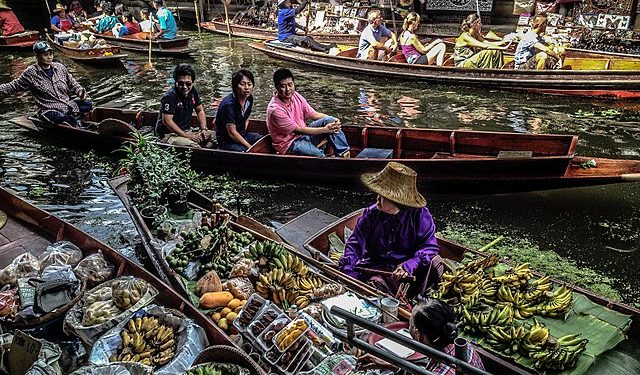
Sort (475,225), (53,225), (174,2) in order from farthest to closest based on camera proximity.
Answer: (174,2), (475,225), (53,225)

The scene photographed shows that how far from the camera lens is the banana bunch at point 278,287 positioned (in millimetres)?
4031

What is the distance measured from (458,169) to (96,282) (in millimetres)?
4785

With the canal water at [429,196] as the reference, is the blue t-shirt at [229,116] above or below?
above

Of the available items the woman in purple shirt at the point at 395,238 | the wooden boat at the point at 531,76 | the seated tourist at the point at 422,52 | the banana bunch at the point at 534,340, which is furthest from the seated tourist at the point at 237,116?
the seated tourist at the point at 422,52

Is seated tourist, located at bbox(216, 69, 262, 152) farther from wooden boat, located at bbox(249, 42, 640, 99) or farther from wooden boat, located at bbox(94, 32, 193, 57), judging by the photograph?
wooden boat, located at bbox(94, 32, 193, 57)

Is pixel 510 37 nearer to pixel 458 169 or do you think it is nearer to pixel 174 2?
pixel 458 169

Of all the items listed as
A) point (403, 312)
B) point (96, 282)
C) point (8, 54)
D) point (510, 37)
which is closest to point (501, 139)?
point (403, 312)

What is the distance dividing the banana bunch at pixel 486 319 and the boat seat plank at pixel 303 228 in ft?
6.75

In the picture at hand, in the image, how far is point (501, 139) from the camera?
7.13 metres

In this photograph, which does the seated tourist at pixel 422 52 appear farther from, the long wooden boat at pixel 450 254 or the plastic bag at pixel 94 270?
the plastic bag at pixel 94 270

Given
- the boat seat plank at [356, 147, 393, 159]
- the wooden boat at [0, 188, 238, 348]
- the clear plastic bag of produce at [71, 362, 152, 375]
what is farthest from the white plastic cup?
the boat seat plank at [356, 147, 393, 159]

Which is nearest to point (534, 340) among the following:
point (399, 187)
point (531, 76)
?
point (399, 187)

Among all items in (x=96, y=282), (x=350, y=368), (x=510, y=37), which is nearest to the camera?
(x=350, y=368)

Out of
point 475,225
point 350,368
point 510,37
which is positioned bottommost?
point 475,225
